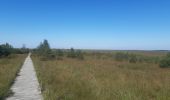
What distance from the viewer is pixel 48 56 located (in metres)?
40.1

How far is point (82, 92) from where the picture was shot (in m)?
8.86

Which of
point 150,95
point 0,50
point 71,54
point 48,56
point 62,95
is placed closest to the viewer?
point 62,95

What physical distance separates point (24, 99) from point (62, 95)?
4.14ft

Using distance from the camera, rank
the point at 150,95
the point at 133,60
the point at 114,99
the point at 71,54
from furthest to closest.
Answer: the point at 71,54 → the point at 133,60 → the point at 150,95 → the point at 114,99

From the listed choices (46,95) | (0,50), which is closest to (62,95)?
(46,95)

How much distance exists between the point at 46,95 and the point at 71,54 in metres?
42.8

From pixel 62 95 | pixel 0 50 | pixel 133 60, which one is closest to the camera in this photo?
pixel 62 95

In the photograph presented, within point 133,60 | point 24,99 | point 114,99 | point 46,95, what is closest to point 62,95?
point 46,95

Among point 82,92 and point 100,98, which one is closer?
point 100,98

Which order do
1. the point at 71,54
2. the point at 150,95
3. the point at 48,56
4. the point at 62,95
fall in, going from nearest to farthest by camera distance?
the point at 62,95
the point at 150,95
the point at 48,56
the point at 71,54

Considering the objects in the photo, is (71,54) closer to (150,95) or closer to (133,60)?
(133,60)

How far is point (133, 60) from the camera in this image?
36.6 metres

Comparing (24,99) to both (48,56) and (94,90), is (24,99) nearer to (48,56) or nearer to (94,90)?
(94,90)

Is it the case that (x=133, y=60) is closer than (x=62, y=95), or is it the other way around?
(x=62, y=95)
